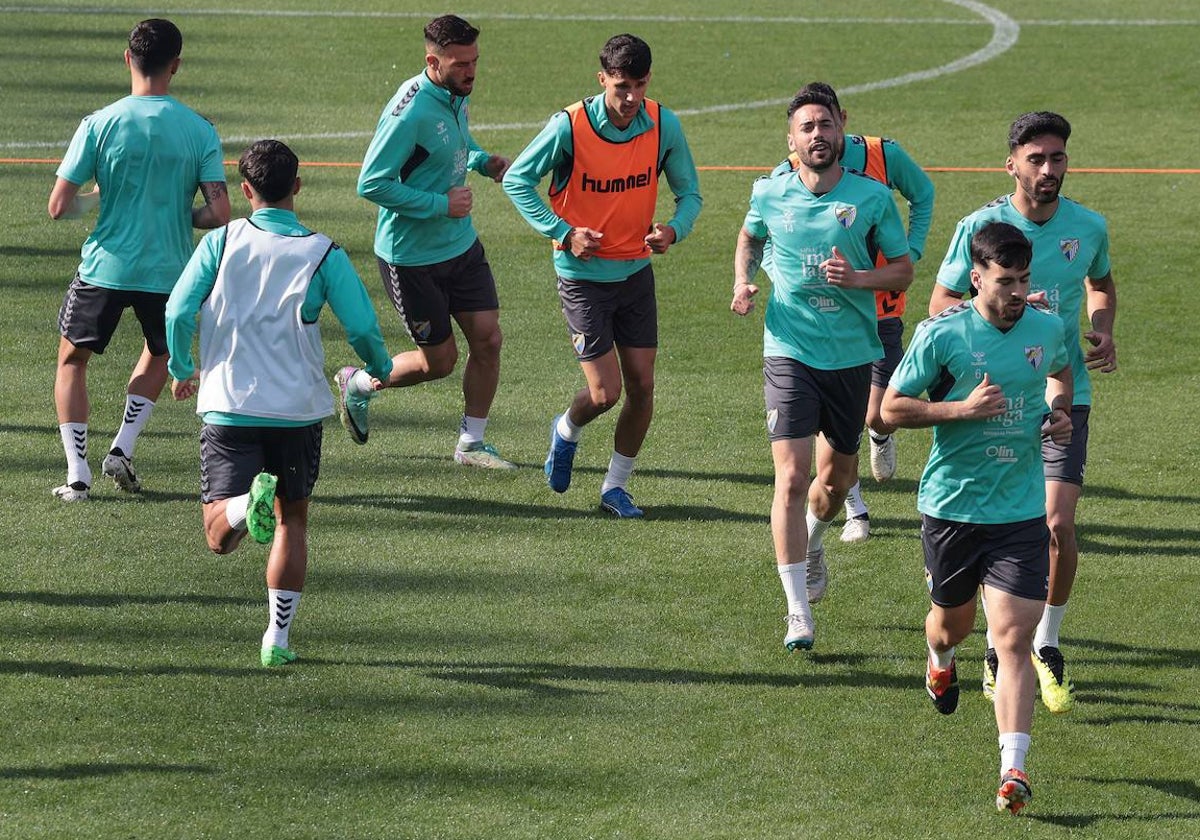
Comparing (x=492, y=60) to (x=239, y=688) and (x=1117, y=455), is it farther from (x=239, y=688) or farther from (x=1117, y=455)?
(x=239, y=688)

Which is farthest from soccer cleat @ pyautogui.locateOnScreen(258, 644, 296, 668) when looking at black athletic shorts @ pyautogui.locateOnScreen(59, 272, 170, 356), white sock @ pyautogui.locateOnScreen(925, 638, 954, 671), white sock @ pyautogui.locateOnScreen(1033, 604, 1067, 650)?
white sock @ pyautogui.locateOnScreen(1033, 604, 1067, 650)

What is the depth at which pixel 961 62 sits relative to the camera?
2200 centimetres

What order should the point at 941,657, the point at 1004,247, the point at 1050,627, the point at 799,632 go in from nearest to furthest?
1. the point at 1004,247
2. the point at 941,657
3. the point at 1050,627
4. the point at 799,632

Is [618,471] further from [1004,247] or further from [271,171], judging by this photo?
[1004,247]

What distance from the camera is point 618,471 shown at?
9.23 metres

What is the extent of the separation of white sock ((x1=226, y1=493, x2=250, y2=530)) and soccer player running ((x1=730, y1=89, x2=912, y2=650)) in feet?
6.99

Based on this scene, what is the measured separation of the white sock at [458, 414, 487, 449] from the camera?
988 cm

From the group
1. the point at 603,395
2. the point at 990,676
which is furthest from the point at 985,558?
the point at 603,395

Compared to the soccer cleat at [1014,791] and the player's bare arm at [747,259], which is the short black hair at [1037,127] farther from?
the soccer cleat at [1014,791]

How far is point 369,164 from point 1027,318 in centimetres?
407

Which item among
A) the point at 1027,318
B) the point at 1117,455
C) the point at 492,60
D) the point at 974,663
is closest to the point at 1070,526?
the point at 974,663

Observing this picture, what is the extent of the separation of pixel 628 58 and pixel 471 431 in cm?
232

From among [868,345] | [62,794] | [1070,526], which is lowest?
[62,794]

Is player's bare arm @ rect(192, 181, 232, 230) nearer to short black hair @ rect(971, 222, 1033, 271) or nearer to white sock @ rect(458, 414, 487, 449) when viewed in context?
white sock @ rect(458, 414, 487, 449)
